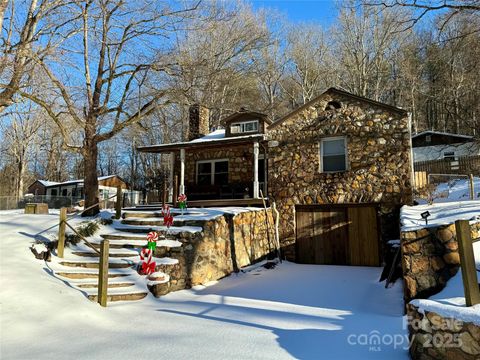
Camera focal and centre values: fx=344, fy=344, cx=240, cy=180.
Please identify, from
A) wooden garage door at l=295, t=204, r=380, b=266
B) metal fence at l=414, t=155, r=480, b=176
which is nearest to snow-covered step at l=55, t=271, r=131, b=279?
wooden garage door at l=295, t=204, r=380, b=266

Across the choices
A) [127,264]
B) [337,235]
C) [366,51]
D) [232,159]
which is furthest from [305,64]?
[127,264]

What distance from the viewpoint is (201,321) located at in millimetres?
5125

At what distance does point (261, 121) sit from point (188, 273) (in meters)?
9.25

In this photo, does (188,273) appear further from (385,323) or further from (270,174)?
(270,174)

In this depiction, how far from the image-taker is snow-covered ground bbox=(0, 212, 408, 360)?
400 centimetres

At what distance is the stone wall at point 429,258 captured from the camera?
464cm

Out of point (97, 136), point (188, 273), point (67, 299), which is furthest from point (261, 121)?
point (67, 299)

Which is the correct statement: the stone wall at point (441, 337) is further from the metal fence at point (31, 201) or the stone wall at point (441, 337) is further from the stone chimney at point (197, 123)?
the metal fence at point (31, 201)

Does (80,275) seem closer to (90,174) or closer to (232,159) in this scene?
(90,174)

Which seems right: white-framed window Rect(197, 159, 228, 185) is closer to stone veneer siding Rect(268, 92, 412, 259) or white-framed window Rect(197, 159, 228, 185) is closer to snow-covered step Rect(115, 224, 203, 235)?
stone veneer siding Rect(268, 92, 412, 259)

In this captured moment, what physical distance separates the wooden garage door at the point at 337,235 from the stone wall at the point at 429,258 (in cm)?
564

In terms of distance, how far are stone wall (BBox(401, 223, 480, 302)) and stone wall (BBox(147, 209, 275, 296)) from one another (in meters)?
4.51

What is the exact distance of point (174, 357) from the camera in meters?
3.80

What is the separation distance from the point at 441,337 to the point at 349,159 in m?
7.79
